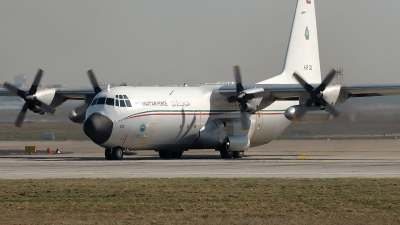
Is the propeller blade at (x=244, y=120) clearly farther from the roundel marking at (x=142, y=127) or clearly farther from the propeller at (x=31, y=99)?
the propeller at (x=31, y=99)

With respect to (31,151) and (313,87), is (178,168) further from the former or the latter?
(31,151)

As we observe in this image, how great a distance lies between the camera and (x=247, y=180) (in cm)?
2186

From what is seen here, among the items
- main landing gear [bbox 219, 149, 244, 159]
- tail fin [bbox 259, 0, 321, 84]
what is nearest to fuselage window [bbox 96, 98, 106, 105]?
main landing gear [bbox 219, 149, 244, 159]

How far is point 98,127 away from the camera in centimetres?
3212

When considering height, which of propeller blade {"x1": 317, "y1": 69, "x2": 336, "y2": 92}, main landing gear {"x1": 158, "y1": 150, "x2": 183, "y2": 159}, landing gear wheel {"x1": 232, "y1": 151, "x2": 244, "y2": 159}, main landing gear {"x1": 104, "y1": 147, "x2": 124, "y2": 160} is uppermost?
propeller blade {"x1": 317, "y1": 69, "x2": 336, "y2": 92}

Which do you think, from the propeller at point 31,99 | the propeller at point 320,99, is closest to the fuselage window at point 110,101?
the propeller at point 31,99

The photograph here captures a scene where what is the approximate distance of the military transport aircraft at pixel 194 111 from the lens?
3341 cm

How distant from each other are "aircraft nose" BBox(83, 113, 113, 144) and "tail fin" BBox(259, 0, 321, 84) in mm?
13370

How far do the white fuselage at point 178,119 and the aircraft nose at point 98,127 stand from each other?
0.30 m

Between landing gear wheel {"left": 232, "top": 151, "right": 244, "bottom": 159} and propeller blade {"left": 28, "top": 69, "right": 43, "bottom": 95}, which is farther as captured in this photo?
landing gear wheel {"left": 232, "top": 151, "right": 244, "bottom": 159}

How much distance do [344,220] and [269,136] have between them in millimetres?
25645

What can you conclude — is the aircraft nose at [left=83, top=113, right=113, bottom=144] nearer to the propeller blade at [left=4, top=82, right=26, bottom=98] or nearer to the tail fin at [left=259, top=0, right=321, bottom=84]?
the propeller blade at [left=4, top=82, right=26, bottom=98]

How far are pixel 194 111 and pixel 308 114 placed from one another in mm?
6103

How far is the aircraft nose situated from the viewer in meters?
32.1
